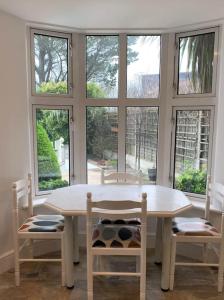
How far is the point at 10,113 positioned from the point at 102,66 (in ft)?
3.60

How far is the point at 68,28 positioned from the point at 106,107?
2.88 ft

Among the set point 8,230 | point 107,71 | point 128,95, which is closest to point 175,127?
point 128,95

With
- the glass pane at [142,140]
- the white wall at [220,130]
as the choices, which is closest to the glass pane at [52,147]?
the glass pane at [142,140]

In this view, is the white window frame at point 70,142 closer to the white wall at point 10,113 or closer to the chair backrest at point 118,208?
the white wall at point 10,113

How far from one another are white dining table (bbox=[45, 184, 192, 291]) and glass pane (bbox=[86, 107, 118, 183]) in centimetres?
52

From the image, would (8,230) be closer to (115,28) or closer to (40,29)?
(40,29)

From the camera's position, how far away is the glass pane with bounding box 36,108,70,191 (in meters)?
2.80

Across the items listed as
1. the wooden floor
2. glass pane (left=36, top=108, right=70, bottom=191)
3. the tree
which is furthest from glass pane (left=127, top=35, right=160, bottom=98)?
the wooden floor

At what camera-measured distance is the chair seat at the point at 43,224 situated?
85.0 inches

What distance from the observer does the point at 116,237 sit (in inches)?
77.2

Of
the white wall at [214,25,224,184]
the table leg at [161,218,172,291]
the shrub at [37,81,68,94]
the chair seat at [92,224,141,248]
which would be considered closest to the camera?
the chair seat at [92,224,141,248]

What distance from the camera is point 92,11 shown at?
89.4 inches

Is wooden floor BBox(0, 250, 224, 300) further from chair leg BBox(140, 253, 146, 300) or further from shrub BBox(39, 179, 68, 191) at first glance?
shrub BBox(39, 179, 68, 191)

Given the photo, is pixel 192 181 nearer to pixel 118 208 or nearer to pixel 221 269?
pixel 221 269
